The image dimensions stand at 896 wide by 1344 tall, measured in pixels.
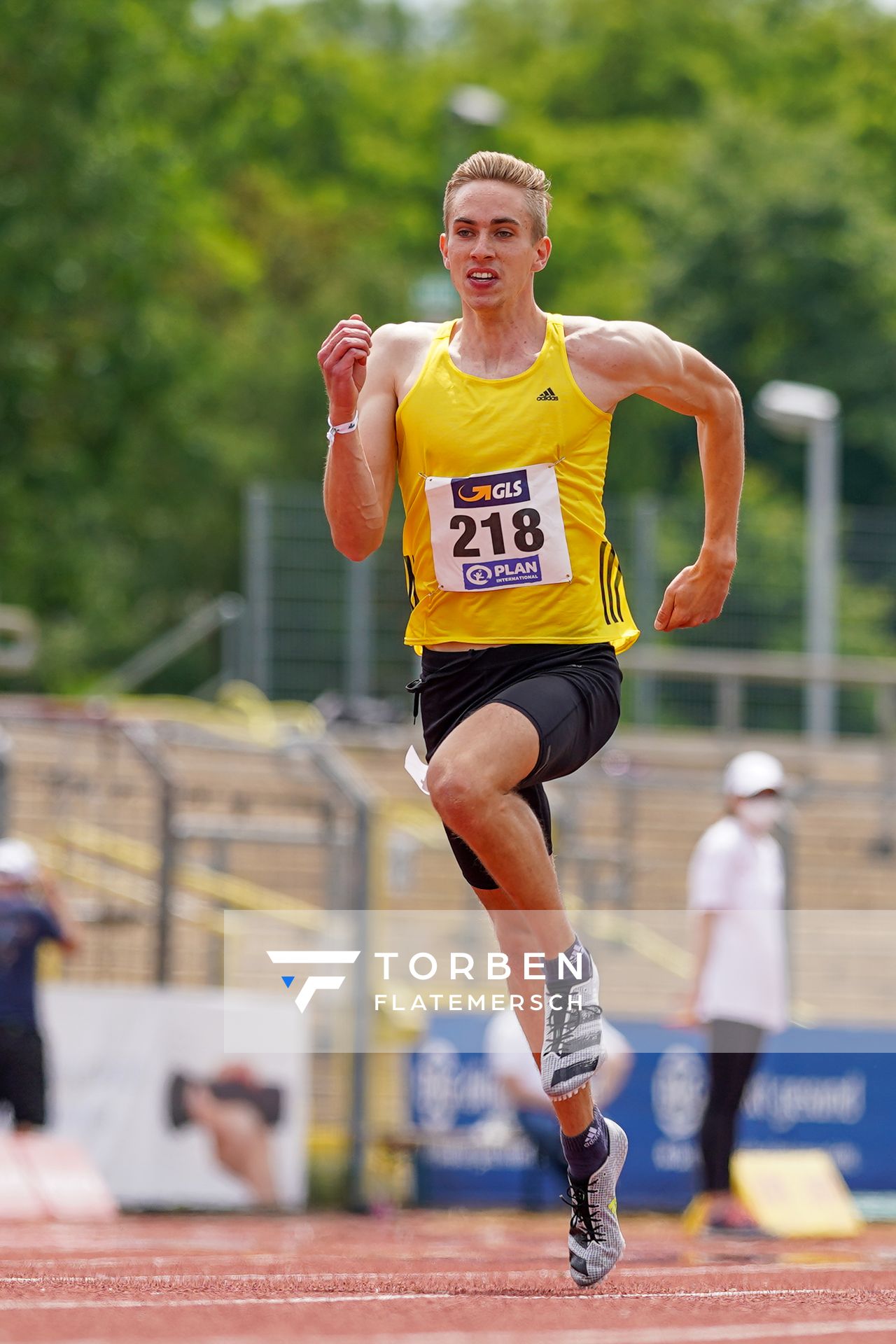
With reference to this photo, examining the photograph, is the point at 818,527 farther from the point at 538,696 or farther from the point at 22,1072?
the point at 538,696

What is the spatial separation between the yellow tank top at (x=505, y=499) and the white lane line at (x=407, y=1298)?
1561mm

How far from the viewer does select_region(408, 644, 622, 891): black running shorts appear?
5.46 m

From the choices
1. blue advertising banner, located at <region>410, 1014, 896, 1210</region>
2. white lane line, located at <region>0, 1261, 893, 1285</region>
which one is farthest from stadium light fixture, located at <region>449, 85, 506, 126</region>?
white lane line, located at <region>0, 1261, 893, 1285</region>

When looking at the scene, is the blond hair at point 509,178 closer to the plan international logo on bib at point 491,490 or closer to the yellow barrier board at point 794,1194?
the plan international logo on bib at point 491,490

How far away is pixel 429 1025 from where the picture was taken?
13.0 m

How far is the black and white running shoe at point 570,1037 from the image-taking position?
5.44 metres

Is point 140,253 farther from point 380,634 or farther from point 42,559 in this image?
point 380,634

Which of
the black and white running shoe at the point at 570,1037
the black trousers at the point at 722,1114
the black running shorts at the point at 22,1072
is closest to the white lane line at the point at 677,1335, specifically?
the black and white running shoe at the point at 570,1037

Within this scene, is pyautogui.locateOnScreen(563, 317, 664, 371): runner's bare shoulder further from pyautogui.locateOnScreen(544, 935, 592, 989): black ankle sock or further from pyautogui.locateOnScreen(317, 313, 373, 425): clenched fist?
pyautogui.locateOnScreen(544, 935, 592, 989): black ankle sock

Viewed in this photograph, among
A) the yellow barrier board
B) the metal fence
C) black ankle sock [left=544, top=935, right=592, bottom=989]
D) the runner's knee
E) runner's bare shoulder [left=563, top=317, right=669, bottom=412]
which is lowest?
the yellow barrier board

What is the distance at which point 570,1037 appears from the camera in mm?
5449

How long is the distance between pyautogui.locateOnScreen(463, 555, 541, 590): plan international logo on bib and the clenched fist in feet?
1.81

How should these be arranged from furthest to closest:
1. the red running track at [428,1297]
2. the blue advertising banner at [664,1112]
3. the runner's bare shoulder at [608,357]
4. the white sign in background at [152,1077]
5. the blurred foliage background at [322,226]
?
the blurred foliage background at [322,226] < the blue advertising banner at [664,1112] < the white sign in background at [152,1077] < the runner's bare shoulder at [608,357] < the red running track at [428,1297]

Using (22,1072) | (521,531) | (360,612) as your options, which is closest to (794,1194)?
(22,1072)
